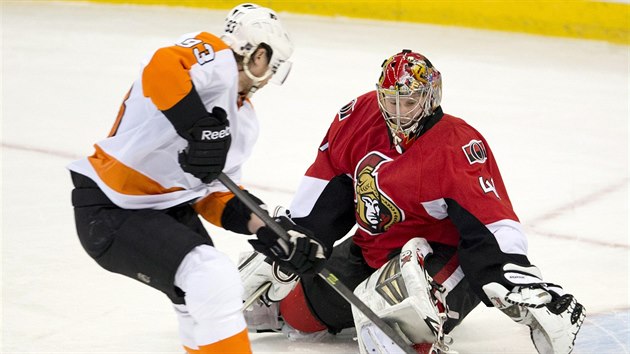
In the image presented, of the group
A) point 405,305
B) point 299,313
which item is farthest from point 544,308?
point 299,313

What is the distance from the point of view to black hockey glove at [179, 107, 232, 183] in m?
2.33

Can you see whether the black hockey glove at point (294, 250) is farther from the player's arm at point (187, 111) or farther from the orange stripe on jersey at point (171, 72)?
the orange stripe on jersey at point (171, 72)

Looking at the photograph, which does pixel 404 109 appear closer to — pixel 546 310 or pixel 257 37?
pixel 257 37

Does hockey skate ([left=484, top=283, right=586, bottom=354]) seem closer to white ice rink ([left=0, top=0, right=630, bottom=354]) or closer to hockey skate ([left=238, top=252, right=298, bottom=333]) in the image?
white ice rink ([left=0, top=0, right=630, bottom=354])

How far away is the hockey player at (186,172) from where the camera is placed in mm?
2326

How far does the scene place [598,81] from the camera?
6.10 meters

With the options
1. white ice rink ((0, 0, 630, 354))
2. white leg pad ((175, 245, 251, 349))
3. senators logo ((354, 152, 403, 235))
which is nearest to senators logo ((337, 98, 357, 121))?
senators logo ((354, 152, 403, 235))

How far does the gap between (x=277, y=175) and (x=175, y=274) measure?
216 cm

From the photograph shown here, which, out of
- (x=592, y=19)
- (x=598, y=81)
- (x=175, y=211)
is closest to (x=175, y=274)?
(x=175, y=211)

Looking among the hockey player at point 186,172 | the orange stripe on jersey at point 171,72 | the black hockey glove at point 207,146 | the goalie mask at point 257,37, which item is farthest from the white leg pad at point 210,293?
the goalie mask at point 257,37

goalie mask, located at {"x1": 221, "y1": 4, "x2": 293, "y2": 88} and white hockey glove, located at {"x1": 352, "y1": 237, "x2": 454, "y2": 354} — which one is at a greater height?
goalie mask, located at {"x1": 221, "y1": 4, "x2": 293, "y2": 88}

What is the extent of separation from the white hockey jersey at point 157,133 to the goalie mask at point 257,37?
3cm

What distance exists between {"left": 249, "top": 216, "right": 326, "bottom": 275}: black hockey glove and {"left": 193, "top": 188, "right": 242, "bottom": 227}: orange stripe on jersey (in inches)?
5.2

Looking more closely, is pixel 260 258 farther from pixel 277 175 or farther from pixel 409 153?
pixel 277 175
